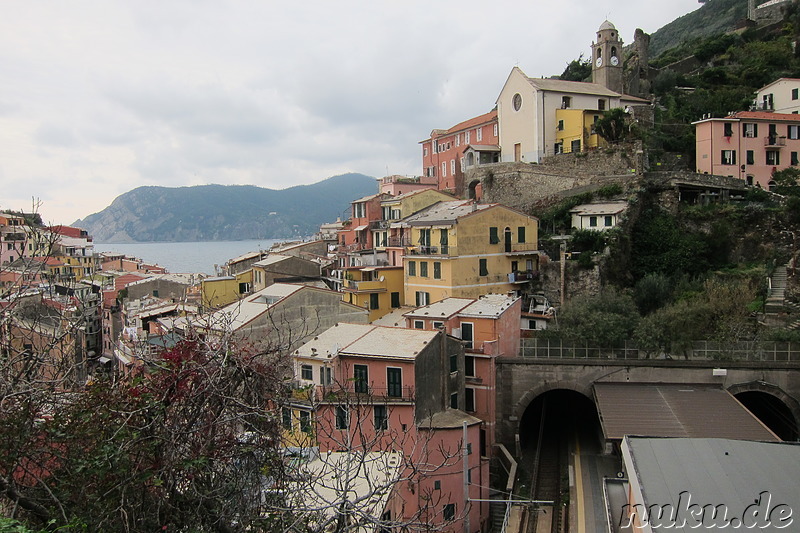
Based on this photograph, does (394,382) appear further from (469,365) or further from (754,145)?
(754,145)

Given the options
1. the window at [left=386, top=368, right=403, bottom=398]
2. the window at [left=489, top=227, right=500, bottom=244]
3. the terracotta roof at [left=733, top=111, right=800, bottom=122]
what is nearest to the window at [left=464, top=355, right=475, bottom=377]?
the window at [left=386, top=368, right=403, bottom=398]

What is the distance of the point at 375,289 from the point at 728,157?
25.9 meters

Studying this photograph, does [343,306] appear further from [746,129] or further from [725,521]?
[746,129]

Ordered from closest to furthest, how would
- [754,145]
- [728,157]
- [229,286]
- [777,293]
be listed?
[777,293] < [754,145] < [728,157] < [229,286]

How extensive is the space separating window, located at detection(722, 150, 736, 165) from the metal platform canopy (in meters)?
22.5

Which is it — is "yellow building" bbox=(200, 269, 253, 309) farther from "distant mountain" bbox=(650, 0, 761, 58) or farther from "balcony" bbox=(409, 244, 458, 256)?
"distant mountain" bbox=(650, 0, 761, 58)

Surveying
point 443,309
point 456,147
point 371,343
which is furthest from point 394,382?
point 456,147

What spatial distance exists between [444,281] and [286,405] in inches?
1079

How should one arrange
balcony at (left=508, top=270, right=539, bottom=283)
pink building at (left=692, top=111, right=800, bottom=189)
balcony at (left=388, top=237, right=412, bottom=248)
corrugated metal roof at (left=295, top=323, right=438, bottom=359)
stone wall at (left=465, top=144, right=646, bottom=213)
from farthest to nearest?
pink building at (left=692, top=111, right=800, bottom=189), stone wall at (left=465, top=144, right=646, bottom=213), balcony at (left=388, top=237, right=412, bottom=248), balcony at (left=508, top=270, right=539, bottom=283), corrugated metal roof at (left=295, top=323, right=438, bottom=359)

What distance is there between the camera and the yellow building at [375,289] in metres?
38.8

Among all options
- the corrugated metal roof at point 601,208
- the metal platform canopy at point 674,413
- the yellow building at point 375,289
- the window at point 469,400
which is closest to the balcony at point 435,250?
the yellow building at point 375,289

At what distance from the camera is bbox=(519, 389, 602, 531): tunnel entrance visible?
25.1 m

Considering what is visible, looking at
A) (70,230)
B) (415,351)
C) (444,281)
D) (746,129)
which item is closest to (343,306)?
(444,281)

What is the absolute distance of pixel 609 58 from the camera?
60.5 meters
